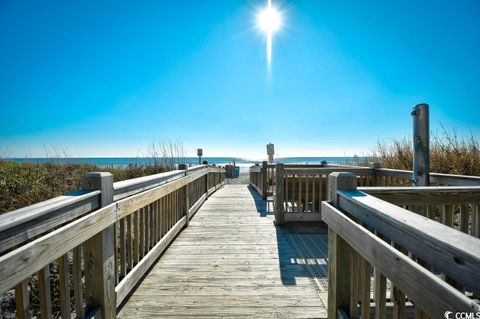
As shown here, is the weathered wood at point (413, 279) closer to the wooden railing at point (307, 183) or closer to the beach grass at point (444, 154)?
the wooden railing at point (307, 183)

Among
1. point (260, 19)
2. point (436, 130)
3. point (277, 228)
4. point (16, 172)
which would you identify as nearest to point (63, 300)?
point (277, 228)

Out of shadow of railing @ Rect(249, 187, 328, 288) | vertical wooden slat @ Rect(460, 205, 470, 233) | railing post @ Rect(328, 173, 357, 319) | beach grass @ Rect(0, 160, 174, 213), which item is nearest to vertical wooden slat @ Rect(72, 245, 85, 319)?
railing post @ Rect(328, 173, 357, 319)

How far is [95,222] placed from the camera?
1.33 m

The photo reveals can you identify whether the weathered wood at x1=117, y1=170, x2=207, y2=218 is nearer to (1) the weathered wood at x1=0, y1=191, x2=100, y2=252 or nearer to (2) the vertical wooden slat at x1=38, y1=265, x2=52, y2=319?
(1) the weathered wood at x1=0, y1=191, x2=100, y2=252

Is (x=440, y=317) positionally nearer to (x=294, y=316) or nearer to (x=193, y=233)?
(x=294, y=316)

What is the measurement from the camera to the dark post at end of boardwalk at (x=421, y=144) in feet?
8.02

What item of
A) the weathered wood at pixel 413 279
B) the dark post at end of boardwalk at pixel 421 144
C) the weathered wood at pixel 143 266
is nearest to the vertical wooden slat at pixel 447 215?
the dark post at end of boardwalk at pixel 421 144

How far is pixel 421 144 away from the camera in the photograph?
2455 mm

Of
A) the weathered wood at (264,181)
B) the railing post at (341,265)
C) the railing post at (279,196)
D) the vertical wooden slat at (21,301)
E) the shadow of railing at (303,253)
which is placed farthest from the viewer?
the weathered wood at (264,181)

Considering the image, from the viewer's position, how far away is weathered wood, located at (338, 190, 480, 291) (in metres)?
0.51

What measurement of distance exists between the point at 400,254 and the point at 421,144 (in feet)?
7.57

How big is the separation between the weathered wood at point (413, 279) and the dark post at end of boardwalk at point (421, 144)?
6.50ft

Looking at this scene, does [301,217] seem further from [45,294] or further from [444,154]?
[45,294]

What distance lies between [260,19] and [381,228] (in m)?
9.09
